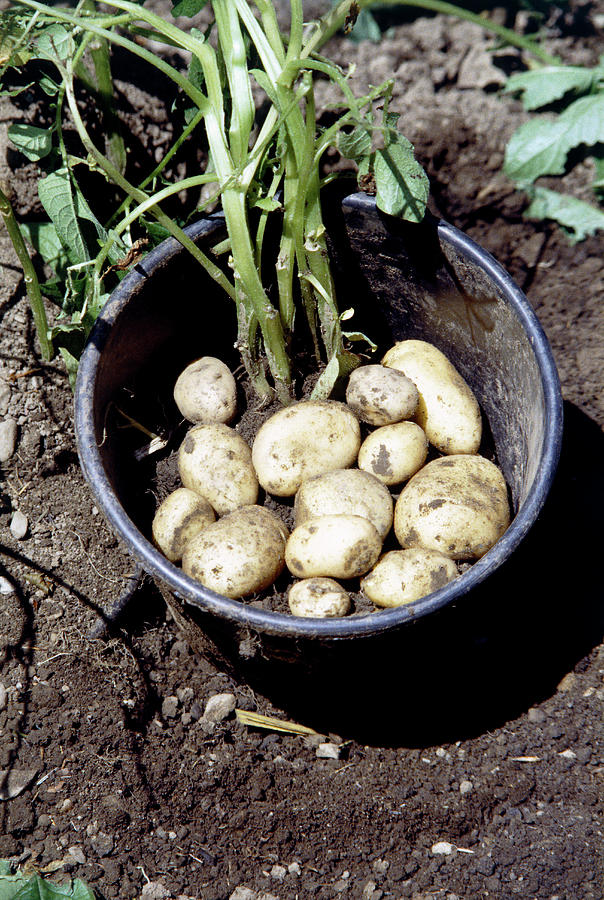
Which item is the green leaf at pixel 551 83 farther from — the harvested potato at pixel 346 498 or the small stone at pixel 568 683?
the small stone at pixel 568 683

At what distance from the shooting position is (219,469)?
1405mm

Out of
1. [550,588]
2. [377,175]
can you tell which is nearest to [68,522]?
[377,175]

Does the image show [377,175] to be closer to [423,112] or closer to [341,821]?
[423,112]

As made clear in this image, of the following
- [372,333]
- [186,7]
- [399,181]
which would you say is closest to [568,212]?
[372,333]

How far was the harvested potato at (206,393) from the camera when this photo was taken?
151 centimetres

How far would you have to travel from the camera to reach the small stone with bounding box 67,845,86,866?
4.20ft

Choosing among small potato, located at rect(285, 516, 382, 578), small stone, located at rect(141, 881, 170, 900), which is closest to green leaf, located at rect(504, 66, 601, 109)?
small potato, located at rect(285, 516, 382, 578)

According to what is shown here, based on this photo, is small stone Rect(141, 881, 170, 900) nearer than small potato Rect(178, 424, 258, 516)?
Yes

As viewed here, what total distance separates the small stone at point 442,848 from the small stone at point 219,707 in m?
0.47

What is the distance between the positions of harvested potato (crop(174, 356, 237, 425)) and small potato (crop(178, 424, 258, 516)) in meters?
0.07

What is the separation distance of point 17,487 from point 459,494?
3.25 feet

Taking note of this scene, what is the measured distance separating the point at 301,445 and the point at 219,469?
0.17 meters

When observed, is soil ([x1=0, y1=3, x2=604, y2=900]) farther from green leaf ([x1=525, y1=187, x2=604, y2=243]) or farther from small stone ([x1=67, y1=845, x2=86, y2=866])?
green leaf ([x1=525, y1=187, x2=604, y2=243])

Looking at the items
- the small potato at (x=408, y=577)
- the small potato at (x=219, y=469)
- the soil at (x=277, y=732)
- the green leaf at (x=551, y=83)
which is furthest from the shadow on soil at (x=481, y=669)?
the green leaf at (x=551, y=83)
